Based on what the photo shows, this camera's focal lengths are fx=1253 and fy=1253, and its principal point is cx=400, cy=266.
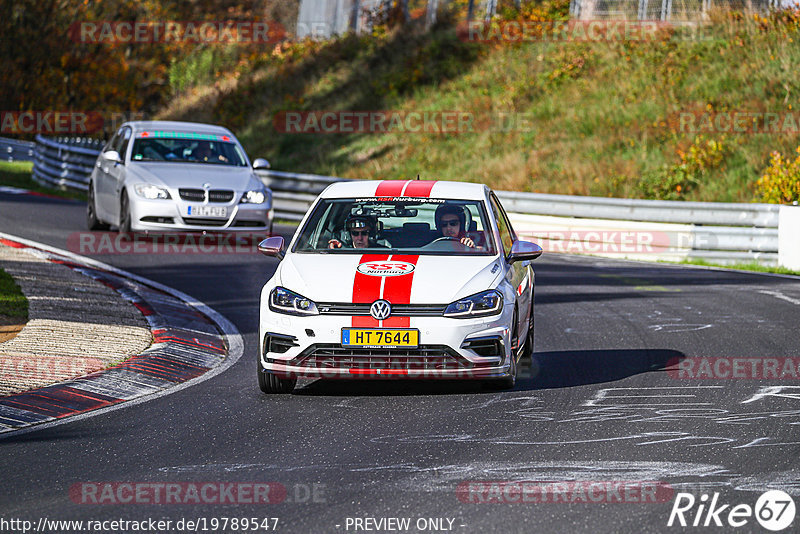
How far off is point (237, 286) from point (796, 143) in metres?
14.9

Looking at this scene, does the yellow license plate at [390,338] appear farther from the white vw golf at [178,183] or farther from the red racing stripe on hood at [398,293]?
the white vw golf at [178,183]

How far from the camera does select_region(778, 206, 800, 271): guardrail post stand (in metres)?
18.5

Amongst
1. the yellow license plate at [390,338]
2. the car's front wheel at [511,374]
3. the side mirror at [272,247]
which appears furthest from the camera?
the side mirror at [272,247]

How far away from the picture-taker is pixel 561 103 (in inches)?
1238

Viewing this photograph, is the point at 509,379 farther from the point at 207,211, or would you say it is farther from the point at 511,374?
the point at 207,211

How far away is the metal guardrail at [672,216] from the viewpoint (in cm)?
1947

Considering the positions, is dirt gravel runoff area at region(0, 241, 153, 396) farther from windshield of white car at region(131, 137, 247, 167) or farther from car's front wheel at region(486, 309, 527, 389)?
windshield of white car at region(131, 137, 247, 167)

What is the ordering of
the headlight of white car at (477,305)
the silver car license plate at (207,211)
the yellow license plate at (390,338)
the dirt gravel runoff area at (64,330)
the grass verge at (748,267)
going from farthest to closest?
the grass verge at (748,267)
the silver car license plate at (207,211)
the dirt gravel runoff area at (64,330)
the headlight of white car at (477,305)
the yellow license plate at (390,338)

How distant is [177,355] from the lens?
10.6 metres

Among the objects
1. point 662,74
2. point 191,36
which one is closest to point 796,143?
point 662,74

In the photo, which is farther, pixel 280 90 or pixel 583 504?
pixel 280 90

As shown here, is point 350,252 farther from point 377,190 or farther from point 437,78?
point 437,78

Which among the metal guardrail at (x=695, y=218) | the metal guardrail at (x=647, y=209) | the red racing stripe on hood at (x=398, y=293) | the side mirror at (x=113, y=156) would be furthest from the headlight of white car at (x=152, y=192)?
the red racing stripe on hood at (x=398, y=293)

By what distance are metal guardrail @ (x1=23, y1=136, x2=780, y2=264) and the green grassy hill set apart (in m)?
3.87
